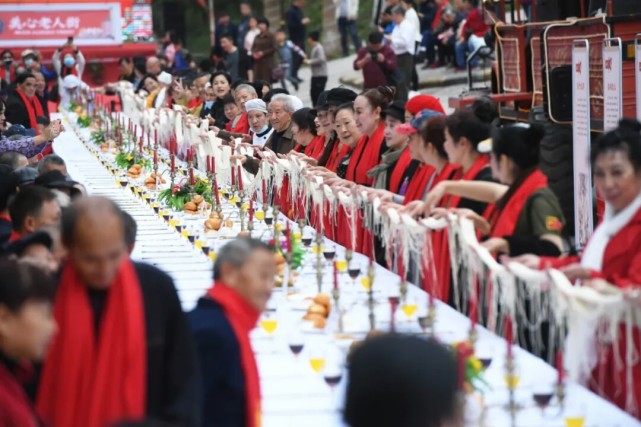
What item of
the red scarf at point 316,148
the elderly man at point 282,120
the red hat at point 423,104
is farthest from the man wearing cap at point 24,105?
the red hat at point 423,104

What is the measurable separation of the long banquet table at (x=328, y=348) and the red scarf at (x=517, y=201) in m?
0.43

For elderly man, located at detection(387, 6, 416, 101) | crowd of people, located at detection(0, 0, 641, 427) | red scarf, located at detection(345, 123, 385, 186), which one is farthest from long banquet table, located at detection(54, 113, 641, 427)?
elderly man, located at detection(387, 6, 416, 101)

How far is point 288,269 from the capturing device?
6.39 metres

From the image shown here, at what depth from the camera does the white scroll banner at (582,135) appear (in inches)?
388

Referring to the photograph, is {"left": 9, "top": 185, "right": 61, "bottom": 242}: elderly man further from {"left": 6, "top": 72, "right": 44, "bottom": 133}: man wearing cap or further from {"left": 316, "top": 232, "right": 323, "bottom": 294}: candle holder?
{"left": 6, "top": 72, "right": 44, "bottom": 133}: man wearing cap

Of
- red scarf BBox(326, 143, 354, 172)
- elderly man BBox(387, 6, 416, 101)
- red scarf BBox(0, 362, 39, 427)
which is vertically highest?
elderly man BBox(387, 6, 416, 101)

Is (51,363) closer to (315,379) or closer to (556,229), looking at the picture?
(315,379)

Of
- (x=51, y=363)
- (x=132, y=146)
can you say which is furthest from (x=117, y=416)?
(x=132, y=146)

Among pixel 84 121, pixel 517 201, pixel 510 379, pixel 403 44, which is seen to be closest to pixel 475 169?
pixel 517 201

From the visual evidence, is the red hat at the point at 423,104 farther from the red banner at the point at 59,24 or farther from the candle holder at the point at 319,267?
the red banner at the point at 59,24

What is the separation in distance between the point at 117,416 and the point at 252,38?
22.3 m

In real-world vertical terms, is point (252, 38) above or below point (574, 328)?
above

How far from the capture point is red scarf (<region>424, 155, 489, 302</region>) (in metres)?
6.18

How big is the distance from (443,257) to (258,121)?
5.28m
